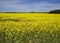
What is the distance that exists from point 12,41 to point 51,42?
1397 mm

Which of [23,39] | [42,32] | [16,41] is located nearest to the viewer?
[16,41]

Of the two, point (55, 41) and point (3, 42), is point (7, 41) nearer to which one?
point (3, 42)

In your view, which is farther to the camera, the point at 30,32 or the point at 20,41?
the point at 30,32

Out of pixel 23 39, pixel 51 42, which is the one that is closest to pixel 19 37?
pixel 23 39

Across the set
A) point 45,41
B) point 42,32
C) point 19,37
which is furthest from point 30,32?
point 45,41

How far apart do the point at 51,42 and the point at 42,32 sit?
5.66 feet

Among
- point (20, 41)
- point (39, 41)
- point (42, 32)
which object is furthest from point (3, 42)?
point (42, 32)

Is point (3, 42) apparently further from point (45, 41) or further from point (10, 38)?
point (45, 41)

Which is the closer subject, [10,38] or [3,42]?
[3,42]

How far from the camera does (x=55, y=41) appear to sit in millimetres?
7031

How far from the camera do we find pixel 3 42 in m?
6.79

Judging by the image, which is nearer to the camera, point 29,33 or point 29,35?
point 29,35

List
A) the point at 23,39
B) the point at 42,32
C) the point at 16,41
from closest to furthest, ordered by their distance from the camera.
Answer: the point at 16,41 < the point at 23,39 < the point at 42,32

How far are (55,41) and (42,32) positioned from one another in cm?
168
